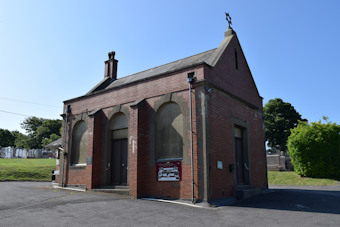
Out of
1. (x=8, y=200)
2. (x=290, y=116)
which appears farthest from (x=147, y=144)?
(x=290, y=116)

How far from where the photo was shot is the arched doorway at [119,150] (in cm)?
1414

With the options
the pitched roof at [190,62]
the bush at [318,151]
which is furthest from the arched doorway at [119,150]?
the bush at [318,151]

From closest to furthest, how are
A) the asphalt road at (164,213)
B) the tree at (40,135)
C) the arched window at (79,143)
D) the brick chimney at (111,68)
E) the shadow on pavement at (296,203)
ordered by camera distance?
1. the asphalt road at (164,213)
2. the shadow on pavement at (296,203)
3. the arched window at (79,143)
4. the brick chimney at (111,68)
5. the tree at (40,135)

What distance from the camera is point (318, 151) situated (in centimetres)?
2217

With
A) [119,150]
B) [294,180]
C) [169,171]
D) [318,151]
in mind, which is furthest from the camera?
[294,180]

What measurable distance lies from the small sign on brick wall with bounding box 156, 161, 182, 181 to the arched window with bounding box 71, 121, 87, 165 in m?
6.15

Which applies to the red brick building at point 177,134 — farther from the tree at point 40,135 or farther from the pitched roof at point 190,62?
the tree at point 40,135

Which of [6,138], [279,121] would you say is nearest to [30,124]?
[6,138]

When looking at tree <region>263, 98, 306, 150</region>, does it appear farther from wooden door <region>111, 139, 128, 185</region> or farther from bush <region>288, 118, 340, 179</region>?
wooden door <region>111, 139, 128, 185</region>

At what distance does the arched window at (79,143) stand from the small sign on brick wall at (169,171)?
6.15m

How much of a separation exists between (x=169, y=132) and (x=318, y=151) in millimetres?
16012

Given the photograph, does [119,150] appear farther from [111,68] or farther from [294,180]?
[294,180]

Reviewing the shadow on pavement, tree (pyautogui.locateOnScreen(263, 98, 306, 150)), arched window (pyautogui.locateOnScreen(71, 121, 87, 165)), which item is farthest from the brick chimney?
tree (pyautogui.locateOnScreen(263, 98, 306, 150))

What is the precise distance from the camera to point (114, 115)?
1497 centimetres
